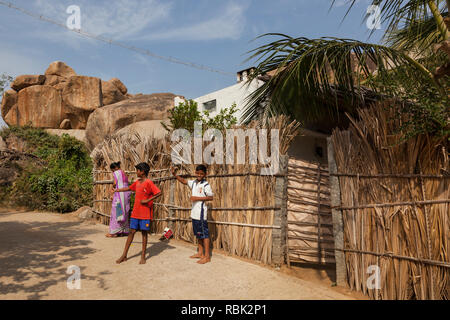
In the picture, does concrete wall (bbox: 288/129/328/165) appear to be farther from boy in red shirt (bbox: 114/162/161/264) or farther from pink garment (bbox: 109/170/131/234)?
boy in red shirt (bbox: 114/162/161/264)

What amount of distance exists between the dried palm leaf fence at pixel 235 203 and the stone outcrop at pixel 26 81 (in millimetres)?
20446

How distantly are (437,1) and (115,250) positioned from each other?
6522 millimetres

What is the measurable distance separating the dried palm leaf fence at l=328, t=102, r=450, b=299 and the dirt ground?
0.51 meters

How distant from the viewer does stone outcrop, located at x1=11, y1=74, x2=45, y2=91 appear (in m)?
23.0

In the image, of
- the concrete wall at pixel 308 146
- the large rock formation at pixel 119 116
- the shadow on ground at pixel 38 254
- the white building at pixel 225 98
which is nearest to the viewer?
the shadow on ground at pixel 38 254

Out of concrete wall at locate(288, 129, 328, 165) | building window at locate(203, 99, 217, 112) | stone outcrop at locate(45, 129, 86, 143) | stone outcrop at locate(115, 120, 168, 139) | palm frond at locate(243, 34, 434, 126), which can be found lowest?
concrete wall at locate(288, 129, 328, 165)

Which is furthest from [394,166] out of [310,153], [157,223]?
[310,153]

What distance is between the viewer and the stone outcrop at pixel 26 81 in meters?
23.0

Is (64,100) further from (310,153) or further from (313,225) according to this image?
(313,225)

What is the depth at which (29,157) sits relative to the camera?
45.2ft

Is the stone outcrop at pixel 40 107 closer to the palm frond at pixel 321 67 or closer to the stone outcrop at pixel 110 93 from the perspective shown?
the stone outcrop at pixel 110 93

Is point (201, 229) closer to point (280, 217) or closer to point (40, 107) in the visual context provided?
point (280, 217)

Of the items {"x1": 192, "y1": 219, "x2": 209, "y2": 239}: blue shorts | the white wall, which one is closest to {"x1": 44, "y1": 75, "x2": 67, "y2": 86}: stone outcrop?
the white wall

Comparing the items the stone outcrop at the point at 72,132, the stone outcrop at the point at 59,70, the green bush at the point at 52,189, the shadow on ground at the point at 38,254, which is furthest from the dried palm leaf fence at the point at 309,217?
the stone outcrop at the point at 59,70
